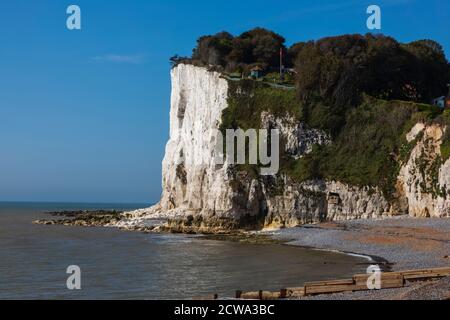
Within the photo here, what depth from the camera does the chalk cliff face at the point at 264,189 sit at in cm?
4416

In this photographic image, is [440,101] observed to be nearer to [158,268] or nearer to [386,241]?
[386,241]

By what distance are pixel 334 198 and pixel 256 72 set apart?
17.7 m

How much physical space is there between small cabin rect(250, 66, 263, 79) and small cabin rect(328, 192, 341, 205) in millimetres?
16086

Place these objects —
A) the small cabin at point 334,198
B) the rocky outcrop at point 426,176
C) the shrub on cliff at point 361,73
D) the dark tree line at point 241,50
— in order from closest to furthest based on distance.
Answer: the rocky outcrop at point 426,176 → the small cabin at point 334,198 → the shrub on cliff at point 361,73 → the dark tree line at point 241,50

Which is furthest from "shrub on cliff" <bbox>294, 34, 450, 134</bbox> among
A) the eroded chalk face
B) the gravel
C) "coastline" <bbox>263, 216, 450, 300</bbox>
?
"coastline" <bbox>263, 216, 450, 300</bbox>

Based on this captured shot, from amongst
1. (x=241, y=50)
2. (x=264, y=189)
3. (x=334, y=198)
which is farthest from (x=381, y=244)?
(x=241, y=50)

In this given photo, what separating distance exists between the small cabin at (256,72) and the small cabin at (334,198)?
16086 millimetres

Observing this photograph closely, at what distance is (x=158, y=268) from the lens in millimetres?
27594

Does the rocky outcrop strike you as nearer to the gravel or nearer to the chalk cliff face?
the chalk cliff face

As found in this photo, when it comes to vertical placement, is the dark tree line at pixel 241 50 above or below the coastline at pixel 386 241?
above

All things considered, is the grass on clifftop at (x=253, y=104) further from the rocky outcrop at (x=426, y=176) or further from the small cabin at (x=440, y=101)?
the small cabin at (x=440, y=101)

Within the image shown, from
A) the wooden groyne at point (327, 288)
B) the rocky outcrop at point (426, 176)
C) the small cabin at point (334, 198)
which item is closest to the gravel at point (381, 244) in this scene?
the rocky outcrop at point (426, 176)

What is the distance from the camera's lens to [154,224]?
181 feet
